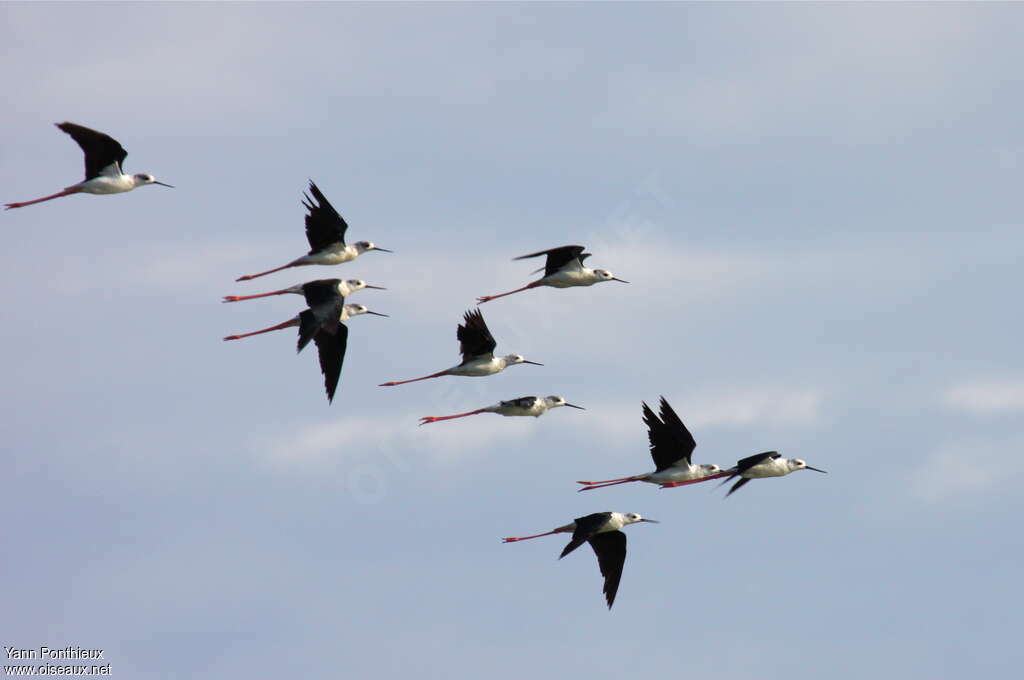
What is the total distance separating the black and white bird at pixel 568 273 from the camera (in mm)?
50375

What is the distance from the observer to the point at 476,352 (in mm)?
50562

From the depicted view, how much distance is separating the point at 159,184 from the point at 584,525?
1115cm

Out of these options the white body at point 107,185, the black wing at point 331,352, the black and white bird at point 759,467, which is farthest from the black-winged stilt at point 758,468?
the white body at point 107,185

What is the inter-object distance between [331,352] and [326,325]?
454 centimetres

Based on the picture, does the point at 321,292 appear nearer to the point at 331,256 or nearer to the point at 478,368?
the point at 331,256

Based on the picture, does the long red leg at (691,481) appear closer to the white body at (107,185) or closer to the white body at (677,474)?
the white body at (677,474)

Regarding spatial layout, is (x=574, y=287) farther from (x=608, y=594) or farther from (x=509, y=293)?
(x=608, y=594)

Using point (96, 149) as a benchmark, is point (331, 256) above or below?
below

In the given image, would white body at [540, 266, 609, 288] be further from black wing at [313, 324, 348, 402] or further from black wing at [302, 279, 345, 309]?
black wing at [302, 279, 345, 309]

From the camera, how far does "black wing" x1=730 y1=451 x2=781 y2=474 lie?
5006cm

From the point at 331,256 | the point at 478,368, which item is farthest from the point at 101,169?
the point at 478,368

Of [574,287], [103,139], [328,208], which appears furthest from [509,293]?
[103,139]

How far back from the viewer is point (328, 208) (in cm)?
4878

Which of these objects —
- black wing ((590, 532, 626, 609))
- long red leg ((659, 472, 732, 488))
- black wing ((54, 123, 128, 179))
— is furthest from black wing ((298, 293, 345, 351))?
long red leg ((659, 472, 732, 488))
